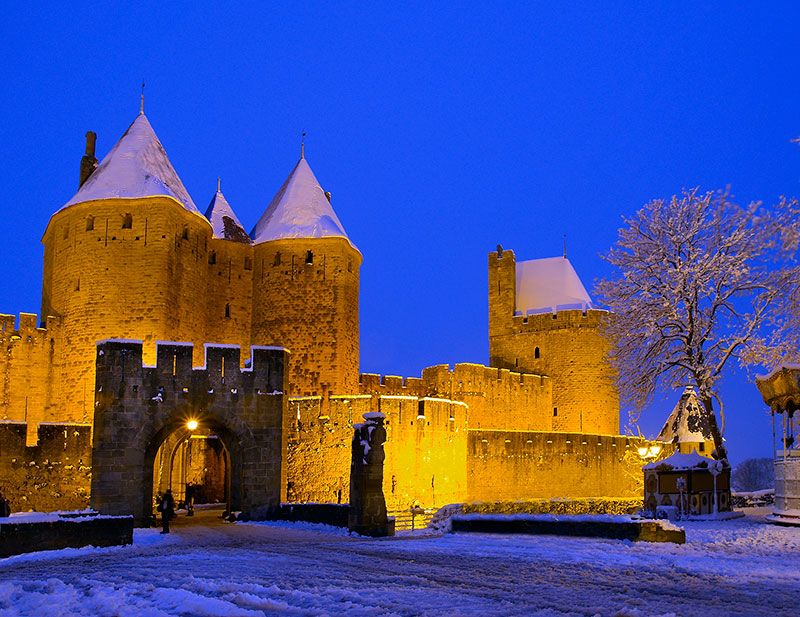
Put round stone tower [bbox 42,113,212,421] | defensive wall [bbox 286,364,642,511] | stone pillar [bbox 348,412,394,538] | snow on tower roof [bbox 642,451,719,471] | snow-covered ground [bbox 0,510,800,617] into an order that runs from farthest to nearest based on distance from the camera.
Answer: round stone tower [bbox 42,113,212,421]
defensive wall [bbox 286,364,642,511]
snow on tower roof [bbox 642,451,719,471]
stone pillar [bbox 348,412,394,538]
snow-covered ground [bbox 0,510,800,617]

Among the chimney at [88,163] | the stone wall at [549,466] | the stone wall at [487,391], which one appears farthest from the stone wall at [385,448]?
the chimney at [88,163]

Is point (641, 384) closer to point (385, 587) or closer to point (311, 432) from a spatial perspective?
point (311, 432)

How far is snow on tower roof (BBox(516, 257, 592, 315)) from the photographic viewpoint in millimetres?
38094

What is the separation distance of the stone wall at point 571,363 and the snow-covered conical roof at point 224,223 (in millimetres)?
14460

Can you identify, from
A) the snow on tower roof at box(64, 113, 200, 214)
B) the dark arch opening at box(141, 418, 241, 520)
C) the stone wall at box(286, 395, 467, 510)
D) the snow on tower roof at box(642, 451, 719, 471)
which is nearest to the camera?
the dark arch opening at box(141, 418, 241, 520)

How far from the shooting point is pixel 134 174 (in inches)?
989

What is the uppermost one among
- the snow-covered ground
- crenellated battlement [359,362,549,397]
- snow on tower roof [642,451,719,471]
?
crenellated battlement [359,362,549,397]

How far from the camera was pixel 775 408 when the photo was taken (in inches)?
672

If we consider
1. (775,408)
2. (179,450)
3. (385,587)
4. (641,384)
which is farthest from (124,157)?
(385,587)

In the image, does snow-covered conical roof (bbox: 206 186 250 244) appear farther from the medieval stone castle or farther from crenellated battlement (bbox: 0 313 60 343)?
crenellated battlement (bbox: 0 313 60 343)

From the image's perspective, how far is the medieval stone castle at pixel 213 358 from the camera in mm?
17312

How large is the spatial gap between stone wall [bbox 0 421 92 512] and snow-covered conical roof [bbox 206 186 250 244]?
973cm

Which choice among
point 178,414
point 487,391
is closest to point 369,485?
point 178,414

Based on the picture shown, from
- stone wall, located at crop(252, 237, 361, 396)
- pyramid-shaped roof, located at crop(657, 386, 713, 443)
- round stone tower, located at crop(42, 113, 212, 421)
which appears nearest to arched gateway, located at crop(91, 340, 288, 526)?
round stone tower, located at crop(42, 113, 212, 421)
